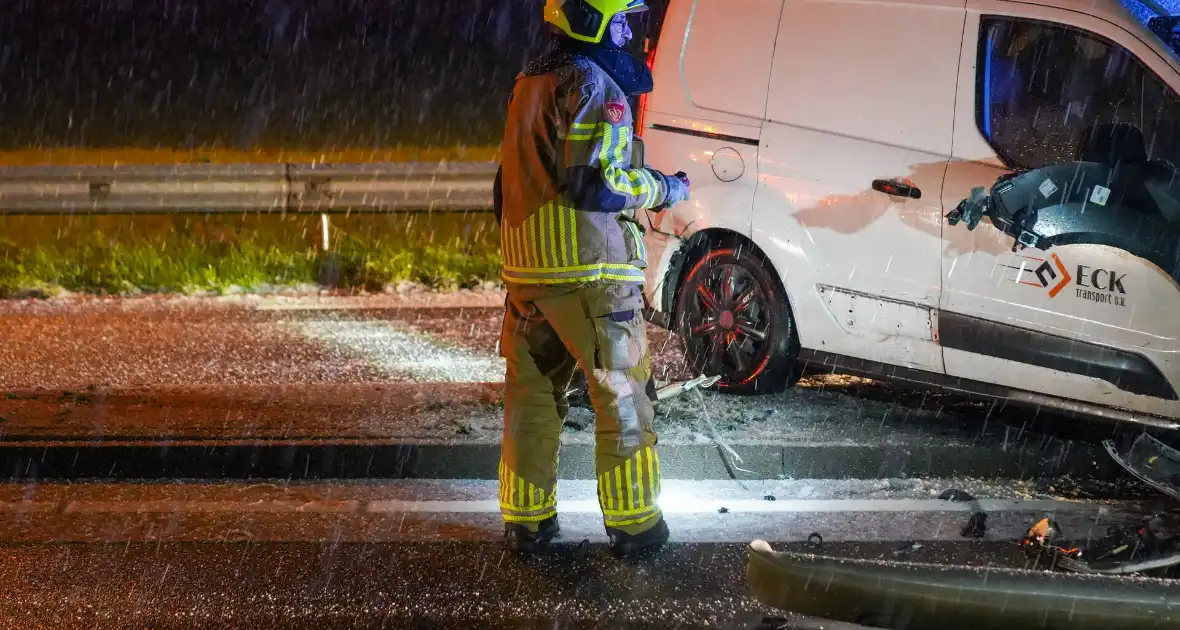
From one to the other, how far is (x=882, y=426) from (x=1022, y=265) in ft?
3.14

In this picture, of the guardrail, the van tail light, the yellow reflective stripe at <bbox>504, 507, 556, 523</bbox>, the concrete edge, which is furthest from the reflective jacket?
the guardrail

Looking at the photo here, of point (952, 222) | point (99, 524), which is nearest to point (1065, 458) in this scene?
point (952, 222)

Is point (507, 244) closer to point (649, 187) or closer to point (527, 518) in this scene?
point (649, 187)

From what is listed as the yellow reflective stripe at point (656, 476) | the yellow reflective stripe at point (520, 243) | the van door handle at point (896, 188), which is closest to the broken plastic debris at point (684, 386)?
the yellow reflective stripe at point (656, 476)

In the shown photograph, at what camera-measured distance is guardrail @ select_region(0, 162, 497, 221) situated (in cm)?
982

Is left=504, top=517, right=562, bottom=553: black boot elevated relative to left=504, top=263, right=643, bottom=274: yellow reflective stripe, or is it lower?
lower

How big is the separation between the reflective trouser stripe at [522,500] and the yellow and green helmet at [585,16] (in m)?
1.46

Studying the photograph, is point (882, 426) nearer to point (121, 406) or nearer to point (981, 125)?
point (981, 125)

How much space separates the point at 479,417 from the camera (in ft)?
18.0

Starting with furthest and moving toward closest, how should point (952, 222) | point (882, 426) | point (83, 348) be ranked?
1. point (83, 348)
2. point (882, 426)
3. point (952, 222)

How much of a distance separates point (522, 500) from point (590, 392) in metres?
0.45

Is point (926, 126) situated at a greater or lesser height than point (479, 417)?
greater

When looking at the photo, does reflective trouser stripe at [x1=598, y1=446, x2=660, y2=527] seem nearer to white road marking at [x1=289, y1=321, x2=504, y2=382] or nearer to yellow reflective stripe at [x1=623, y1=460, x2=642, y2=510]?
yellow reflective stripe at [x1=623, y1=460, x2=642, y2=510]

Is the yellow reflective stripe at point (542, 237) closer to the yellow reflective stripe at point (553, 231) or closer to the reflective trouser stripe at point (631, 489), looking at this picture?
the yellow reflective stripe at point (553, 231)
